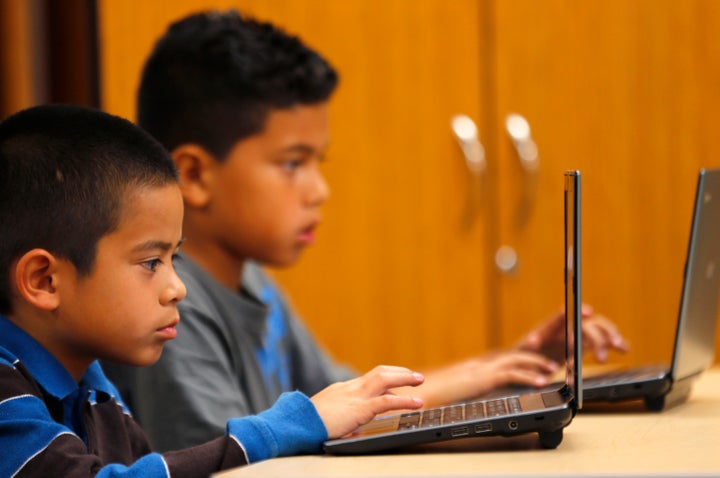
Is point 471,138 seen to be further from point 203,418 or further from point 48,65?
point 203,418

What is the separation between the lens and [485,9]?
7.23ft

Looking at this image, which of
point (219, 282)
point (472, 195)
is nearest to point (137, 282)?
point (219, 282)

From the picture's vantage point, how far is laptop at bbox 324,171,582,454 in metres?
0.85

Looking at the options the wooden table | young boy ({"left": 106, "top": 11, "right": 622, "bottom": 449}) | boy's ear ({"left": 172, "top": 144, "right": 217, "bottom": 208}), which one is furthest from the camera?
boy's ear ({"left": 172, "top": 144, "right": 217, "bottom": 208})

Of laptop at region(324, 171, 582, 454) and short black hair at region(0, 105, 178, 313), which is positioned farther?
short black hair at region(0, 105, 178, 313)

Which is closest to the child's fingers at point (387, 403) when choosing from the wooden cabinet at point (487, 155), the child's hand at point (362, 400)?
the child's hand at point (362, 400)

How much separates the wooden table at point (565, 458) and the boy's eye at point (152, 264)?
22 centimetres

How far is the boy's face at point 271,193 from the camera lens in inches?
60.0

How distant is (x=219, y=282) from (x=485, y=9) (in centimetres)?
98

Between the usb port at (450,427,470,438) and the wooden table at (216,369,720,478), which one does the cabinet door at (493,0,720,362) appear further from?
the usb port at (450,427,470,438)

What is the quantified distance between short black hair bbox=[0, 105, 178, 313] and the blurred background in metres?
1.25

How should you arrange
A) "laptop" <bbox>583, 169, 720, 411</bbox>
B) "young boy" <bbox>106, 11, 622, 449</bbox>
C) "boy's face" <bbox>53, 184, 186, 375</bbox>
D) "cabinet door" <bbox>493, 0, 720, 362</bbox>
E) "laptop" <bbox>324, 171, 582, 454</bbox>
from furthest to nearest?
"cabinet door" <bbox>493, 0, 720, 362</bbox> < "young boy" <bbox>106, 11, 622, 449</bbox> < "laptop" <bbox>583, 169, 720, 411</bbox> < "boy's face" <bbox>53, 184, 186, 375</bbox> < "laptop" <bbox>324, 171, 582, 454</bbox>

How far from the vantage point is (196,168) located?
1.54m

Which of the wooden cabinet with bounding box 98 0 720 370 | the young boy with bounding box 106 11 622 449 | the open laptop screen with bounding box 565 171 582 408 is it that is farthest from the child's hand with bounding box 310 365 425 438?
the wooden cabinet with bounding box 98 0 720 370
